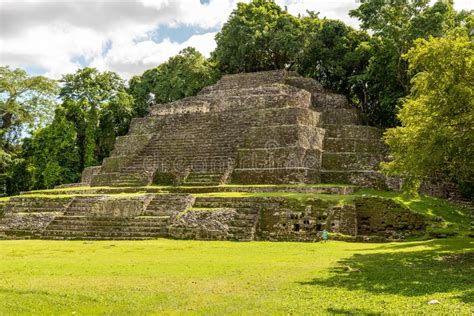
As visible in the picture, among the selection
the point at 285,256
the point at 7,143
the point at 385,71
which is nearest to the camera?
the point at 285,256

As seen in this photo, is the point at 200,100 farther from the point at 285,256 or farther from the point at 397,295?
the point at 397,295

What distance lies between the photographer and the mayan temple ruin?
49.6 ft

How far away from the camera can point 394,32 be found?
25094 millimetres

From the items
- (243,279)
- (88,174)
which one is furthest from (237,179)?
(243,279)

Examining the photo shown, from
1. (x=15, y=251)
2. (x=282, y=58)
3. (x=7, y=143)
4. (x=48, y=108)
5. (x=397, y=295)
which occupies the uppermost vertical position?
(x=282, y=58)

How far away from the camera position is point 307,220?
48.9 feet

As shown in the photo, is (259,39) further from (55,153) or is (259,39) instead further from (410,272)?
(410,272)

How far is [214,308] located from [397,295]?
106 inches

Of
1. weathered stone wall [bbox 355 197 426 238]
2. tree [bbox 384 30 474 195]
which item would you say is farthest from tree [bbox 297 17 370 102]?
tree [bbox 384 30 474 195]

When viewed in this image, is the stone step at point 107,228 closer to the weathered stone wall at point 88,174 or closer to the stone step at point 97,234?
the stone step at point 97,234

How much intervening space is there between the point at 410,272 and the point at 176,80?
29283 millimetres

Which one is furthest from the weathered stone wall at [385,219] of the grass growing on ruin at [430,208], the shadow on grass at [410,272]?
the shadow on grass at [410,272]

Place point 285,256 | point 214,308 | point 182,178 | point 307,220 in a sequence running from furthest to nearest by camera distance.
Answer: point 182,178
point 307,220
point 285,256
point 214,308

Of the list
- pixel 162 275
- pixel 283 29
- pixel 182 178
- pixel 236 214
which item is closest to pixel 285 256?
pixel 162 275
